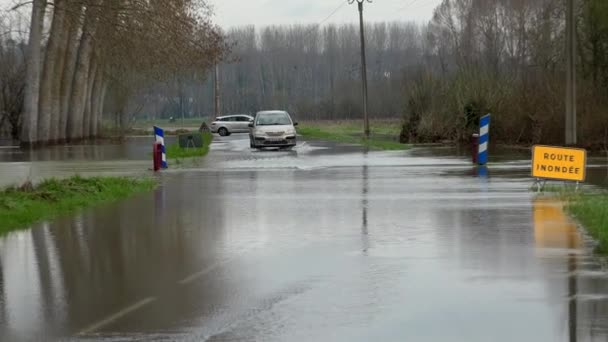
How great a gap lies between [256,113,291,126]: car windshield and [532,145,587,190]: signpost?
24018mm

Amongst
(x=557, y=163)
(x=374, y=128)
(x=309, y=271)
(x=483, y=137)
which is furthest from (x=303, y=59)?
(x=309, y=271)

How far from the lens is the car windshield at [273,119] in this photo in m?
42.5

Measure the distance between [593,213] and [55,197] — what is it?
9529 millimetres

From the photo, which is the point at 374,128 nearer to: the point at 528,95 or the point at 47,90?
the point at 47,90

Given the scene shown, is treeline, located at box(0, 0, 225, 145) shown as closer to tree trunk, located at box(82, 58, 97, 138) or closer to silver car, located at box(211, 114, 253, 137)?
tree trunk, located at box(82, 58, 97, 138)

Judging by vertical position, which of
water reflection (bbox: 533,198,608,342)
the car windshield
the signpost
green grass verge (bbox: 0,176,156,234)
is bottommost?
water reflection (bbox: 533,198,608,342)

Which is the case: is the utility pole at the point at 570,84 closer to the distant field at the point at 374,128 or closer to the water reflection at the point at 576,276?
the water reflection at the point at 576,276

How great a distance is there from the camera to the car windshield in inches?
1673

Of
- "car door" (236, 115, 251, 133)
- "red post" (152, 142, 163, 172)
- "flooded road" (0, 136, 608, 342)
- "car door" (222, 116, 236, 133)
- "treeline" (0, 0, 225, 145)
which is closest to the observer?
"flooded road" (0, 136, 608, 342)

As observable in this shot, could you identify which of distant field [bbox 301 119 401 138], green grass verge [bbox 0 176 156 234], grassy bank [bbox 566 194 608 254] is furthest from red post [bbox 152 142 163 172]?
distant field [bbox 301 119 401 138]

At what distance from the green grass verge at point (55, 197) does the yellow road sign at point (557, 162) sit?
8.18 meters

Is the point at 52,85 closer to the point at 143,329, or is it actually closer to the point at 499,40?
the point at 143,329

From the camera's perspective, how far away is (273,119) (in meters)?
43.0

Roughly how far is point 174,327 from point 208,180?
16346 mm
